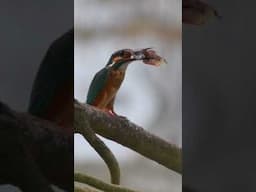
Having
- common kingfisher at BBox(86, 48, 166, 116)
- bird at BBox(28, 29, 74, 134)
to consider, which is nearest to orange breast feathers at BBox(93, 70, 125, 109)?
common kingfisher at BBox(86, 48, 166, 116)

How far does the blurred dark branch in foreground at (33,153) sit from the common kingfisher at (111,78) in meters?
0.17

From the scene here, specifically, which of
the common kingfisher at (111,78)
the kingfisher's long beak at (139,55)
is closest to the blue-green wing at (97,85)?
the common kingfisher at (111,78)

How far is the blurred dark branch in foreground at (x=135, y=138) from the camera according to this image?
1805 mm

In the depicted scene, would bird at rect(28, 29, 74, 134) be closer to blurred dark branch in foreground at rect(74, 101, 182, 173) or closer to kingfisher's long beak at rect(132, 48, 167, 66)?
blurred dark branch in foreground at rect(74, 101, 182, 173)

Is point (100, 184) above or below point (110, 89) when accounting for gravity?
below

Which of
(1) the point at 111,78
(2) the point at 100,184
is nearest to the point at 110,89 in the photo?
(1) the point at 111,78

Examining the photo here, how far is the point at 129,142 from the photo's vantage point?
1826 millimetres

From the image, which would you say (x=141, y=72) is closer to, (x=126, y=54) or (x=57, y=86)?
(x=126, y=54)

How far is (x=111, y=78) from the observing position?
1811 mm

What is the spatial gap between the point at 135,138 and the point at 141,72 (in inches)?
9.6
